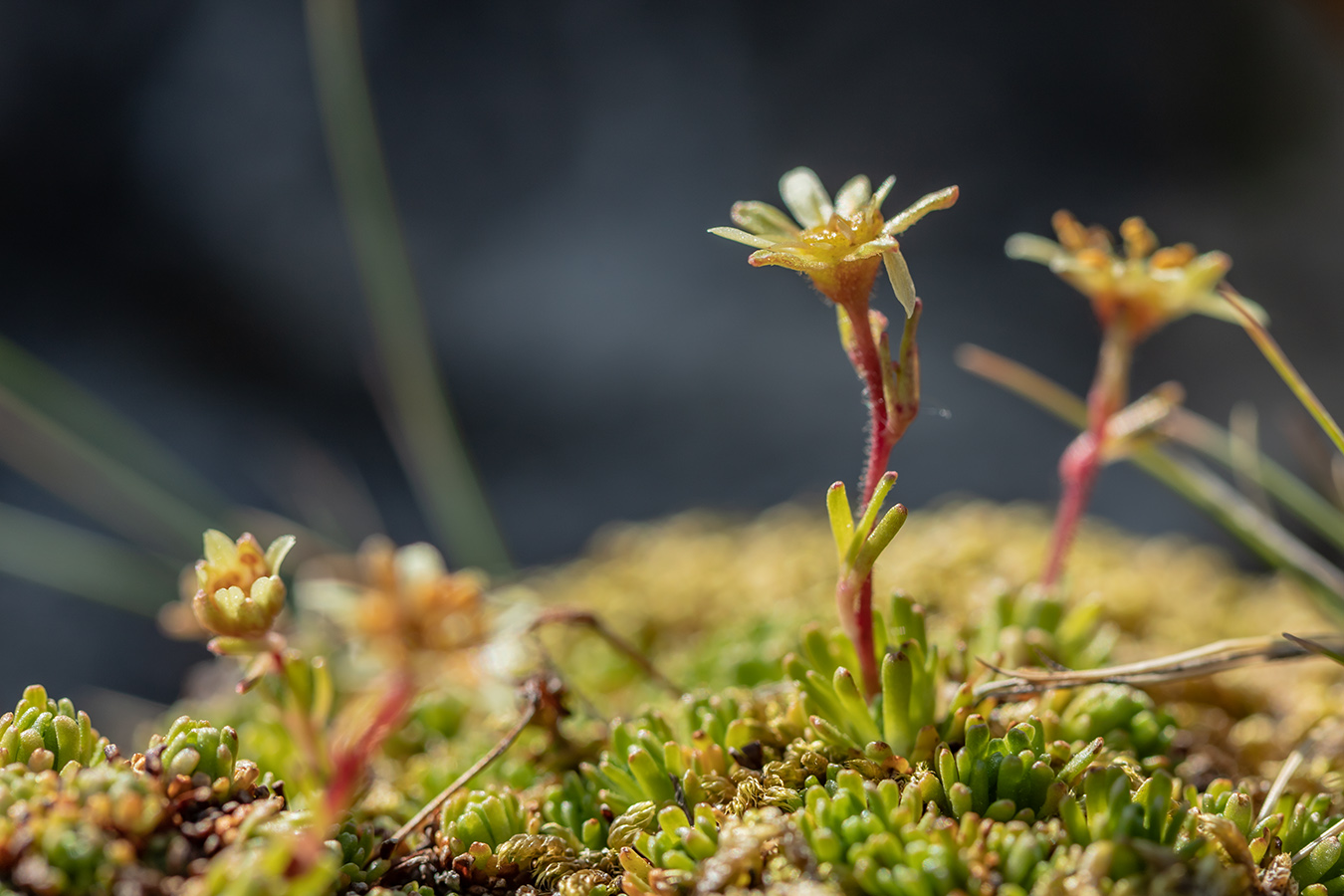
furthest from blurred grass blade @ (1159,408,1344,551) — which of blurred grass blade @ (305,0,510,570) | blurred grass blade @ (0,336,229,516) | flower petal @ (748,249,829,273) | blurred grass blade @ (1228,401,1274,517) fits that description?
blurred grass blade @ (0,336,229,516)

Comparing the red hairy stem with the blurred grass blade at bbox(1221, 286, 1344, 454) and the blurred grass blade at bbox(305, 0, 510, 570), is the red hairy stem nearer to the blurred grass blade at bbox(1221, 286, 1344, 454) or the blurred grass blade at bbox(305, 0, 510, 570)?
the blurred grass blade at bbox(1221, 286, 1344, 454)

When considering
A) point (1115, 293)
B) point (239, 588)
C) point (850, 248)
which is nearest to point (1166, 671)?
point (1115, 293)

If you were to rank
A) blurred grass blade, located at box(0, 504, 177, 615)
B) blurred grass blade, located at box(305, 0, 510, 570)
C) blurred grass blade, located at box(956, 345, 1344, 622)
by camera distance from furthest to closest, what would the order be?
blurred grass blade, located at box(0, 504, 177, 615) → blurred grass blade, located at box(305, 0, 510, 570) → blurred grass blade, located at box(956, 345, 1344, 622)

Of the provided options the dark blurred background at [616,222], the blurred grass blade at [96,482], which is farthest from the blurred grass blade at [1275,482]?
the dark blurred background at [616,222]

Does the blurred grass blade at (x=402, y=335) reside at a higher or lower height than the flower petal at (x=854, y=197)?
higher

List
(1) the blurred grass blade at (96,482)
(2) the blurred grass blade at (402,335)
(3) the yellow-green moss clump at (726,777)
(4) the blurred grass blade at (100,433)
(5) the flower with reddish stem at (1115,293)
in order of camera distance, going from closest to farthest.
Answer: (3) the yellow-green moss clump at (726,777) < (5) the flower with reddish stem at (1115,293) < (1) the blurred grass blade at (96,482) < (2) the blurred grass blade at (402,335) < (4) the blurred grass blade at (100,433)

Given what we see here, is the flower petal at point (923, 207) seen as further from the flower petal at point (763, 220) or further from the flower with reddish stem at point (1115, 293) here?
the flower with reddish stem at point (1115, 293)

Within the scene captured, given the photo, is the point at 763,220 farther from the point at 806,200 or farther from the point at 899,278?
the point at 899,278
